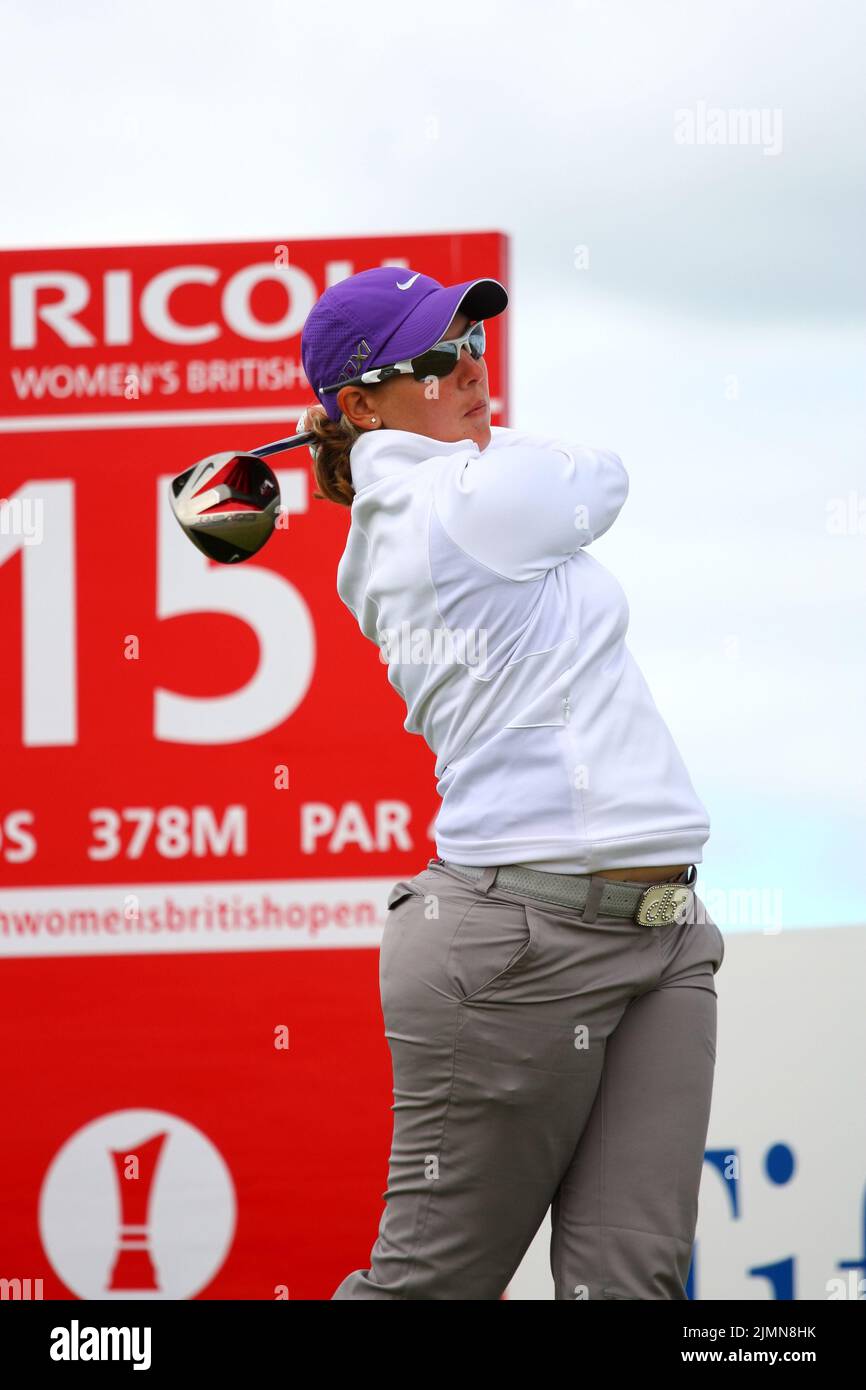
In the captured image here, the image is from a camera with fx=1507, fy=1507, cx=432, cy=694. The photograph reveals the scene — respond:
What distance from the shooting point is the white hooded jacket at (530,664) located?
142 centimetres

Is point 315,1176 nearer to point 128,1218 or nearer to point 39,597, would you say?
point 128,1218

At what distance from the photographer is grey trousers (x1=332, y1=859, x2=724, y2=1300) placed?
1400mm

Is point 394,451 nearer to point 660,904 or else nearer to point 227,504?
point 227,504

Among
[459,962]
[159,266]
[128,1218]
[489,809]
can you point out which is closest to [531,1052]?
[459,962]

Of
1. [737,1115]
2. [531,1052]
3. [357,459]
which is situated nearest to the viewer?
[531,1052]

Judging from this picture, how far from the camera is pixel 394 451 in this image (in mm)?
1528

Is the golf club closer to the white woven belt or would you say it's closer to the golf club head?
the golf club head

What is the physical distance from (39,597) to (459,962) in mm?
2004

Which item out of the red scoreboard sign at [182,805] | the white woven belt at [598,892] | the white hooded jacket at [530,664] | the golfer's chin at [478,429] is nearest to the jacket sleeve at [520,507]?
the white hooded jacket at [530,664]

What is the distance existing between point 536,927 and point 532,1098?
16cm

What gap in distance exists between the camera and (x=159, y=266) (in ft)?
10.3

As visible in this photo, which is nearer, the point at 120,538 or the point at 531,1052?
the point at 531,1052

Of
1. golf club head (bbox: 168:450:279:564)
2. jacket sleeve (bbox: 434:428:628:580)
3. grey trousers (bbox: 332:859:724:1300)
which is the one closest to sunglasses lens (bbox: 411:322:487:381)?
jacket sleeve (bbox: 434:428:628:580)

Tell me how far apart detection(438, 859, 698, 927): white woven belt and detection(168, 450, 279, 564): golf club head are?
0.51 metres
